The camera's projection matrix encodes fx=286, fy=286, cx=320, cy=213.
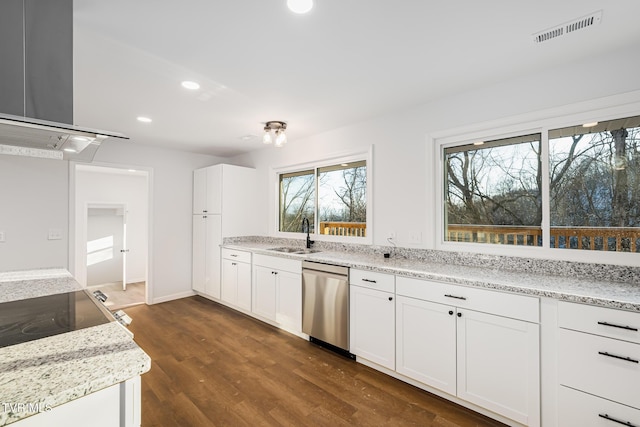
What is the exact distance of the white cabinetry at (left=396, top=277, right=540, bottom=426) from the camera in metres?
1.79

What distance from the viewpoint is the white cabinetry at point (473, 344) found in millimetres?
1786

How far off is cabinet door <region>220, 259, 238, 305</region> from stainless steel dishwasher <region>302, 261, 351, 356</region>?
1.38m

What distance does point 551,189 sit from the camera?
224 centimetres

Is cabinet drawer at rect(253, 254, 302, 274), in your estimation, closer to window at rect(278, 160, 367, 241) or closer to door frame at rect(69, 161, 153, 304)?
window at rect(278, 160, 367, 241)

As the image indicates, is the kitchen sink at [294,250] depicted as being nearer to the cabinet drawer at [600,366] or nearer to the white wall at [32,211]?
the cabinet drawer at [600,366]

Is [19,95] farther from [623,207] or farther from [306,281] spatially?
[623,207]

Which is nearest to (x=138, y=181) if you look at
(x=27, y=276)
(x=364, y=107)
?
(x=27, y=276)

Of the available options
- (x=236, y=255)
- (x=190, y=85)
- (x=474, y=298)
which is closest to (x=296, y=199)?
(x=236, y=255)

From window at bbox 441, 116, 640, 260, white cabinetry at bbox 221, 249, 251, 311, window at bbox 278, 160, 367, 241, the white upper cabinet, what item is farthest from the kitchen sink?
window at bbox 441, 116, 640, 260

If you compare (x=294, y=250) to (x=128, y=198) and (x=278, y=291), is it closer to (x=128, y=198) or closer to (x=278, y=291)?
(x=278, y=291)

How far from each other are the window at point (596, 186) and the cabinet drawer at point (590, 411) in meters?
1.01

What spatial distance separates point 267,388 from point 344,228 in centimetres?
195

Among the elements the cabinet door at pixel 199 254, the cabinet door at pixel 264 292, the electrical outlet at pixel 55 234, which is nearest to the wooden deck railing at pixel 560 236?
the cabinet door at pixel 264 292

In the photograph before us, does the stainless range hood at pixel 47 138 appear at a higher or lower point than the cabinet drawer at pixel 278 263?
higher
